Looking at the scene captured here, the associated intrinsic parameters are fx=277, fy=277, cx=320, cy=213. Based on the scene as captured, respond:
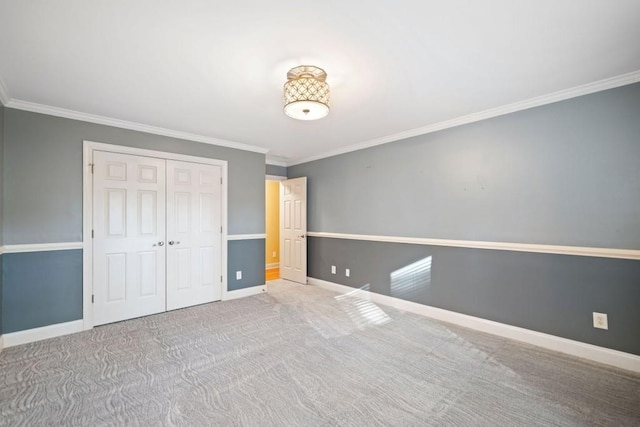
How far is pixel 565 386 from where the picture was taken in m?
2.11

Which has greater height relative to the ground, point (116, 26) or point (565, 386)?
point (116, 26)

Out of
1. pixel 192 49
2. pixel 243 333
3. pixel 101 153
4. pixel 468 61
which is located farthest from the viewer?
pixel 101 153

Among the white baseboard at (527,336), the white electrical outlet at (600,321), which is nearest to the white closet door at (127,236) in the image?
the white baseboard at (527,336)

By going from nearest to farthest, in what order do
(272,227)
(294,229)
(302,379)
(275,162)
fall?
(302,379) → (294,229) → (275,162) → (272,227)

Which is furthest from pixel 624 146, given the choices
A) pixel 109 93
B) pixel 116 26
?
pixel 109 93

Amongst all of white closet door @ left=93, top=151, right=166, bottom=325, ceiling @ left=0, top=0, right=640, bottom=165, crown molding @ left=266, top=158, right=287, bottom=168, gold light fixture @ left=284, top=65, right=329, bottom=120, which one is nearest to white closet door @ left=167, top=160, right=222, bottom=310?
white closet door @ left=93, top=151, right=166, bottom=325

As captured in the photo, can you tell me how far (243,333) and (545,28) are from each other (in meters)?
3.65

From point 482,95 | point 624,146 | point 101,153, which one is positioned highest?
point 482,95

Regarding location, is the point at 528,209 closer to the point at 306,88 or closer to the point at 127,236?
the point at 306,88

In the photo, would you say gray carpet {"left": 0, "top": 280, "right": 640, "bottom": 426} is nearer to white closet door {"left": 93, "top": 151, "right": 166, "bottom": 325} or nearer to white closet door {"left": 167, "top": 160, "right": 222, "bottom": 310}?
white closet door {"left": 93, "top": 151, "right": 166, "bottom": 325}

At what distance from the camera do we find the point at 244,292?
4.50m

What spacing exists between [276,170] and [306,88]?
3.56 metres

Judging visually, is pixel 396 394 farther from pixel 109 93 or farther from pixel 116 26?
pixel 109 93

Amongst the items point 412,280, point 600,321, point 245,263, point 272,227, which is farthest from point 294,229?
point 600,321
